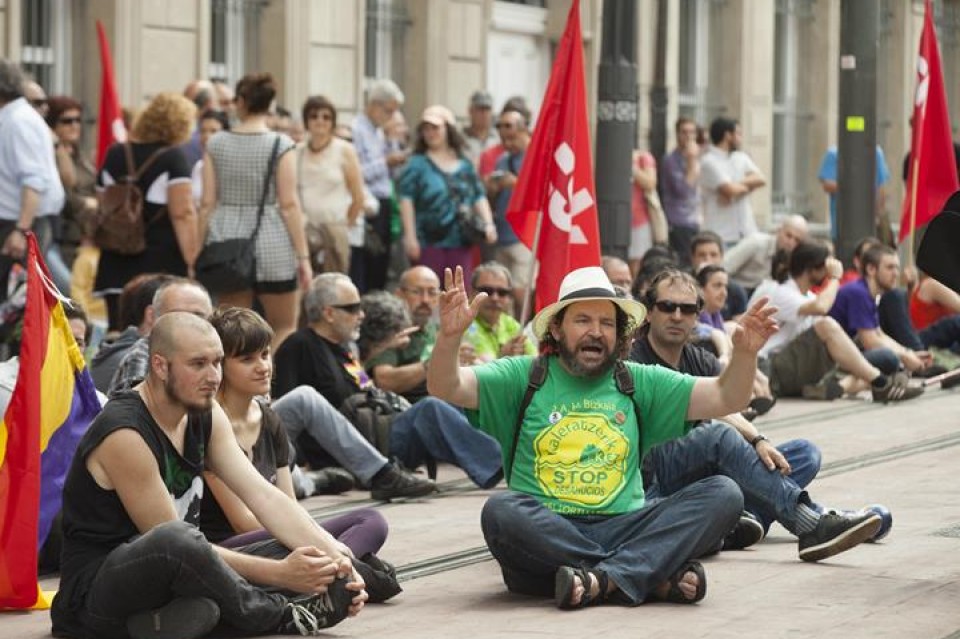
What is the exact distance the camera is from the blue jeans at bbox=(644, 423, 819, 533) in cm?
938

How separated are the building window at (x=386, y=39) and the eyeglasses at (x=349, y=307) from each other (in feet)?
32.4

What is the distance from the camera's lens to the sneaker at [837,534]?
9070 mm

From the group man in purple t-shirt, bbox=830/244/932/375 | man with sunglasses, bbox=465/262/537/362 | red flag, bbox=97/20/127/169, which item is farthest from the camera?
man in purple t-shirt, bbox=830/244/932/375

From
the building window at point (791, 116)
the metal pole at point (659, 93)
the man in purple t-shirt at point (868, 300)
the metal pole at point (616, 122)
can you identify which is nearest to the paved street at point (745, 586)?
the metal pole at point (616, 122)

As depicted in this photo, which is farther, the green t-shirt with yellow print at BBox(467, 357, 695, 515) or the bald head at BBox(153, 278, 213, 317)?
the bald head at BBox(153, 278, 213, 317)

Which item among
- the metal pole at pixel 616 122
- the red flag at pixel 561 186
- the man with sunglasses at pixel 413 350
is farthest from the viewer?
the metal pole at pixel 616 122

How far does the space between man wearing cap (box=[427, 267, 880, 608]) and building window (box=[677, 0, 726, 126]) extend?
1888 cm

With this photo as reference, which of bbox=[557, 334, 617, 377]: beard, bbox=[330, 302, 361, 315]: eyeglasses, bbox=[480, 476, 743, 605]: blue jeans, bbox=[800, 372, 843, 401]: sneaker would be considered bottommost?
bbox=[800, 372, 843, 401]: sneaker

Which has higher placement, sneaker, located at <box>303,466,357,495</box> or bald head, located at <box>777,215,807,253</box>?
bald head, located at <box>777,215,807,253</box>

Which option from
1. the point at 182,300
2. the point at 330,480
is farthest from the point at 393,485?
the point at 182,300

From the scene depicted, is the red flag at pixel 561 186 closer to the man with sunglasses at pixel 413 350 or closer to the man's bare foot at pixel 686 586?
the man with sunglasses at pixel 413 350

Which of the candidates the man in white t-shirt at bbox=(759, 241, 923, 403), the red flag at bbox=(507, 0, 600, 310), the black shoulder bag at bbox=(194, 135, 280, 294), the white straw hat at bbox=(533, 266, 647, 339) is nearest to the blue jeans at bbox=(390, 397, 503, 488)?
the red flag at bbox=(507, 0, 600, 310)

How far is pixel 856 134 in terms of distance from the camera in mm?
19656

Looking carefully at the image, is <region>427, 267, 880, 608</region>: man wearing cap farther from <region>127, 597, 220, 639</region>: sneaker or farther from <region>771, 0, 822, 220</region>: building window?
<region>771, 0, 822, 220</region>: building window
